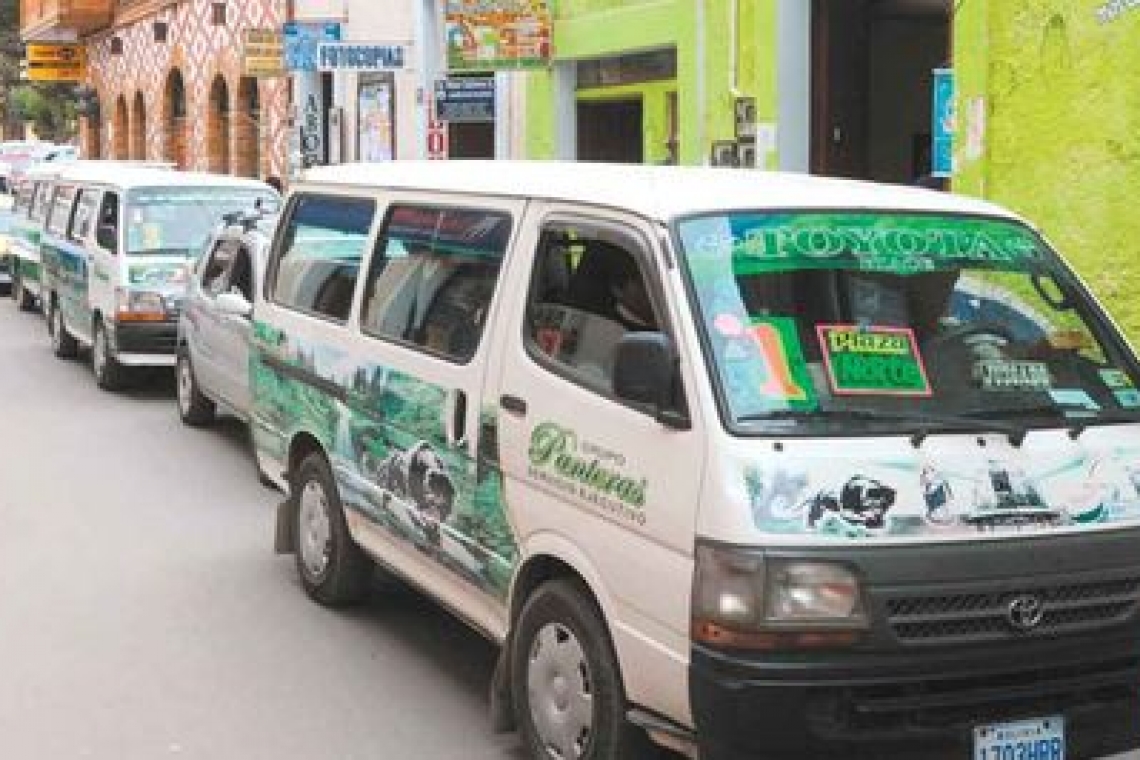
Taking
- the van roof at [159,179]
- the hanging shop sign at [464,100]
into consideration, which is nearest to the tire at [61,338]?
the van roof at [159,179]

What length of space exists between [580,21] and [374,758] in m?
12.6

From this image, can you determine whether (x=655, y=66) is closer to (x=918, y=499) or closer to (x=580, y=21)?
(x=580, y=21)

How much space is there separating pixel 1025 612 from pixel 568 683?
1375 mm

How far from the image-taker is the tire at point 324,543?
22.5ft

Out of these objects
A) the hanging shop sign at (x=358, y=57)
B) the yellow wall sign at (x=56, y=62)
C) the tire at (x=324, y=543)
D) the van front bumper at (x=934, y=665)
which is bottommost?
the tire at (x=324, y=543)

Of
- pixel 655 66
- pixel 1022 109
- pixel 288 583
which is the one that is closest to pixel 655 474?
pixel 288 583

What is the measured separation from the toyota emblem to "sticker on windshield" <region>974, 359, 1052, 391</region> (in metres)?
0.68

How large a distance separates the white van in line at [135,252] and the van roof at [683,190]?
7980 millimetres

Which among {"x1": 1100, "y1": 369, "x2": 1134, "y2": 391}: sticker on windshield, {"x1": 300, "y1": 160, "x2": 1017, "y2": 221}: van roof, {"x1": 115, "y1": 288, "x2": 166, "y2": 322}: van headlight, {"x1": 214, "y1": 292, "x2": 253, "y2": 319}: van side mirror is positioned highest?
{"x1": 300, "y1": 160, "x2": 1017, "y2": 221}: van roof

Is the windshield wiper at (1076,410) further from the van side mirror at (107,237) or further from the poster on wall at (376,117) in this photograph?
the poster on wall at (376,117)

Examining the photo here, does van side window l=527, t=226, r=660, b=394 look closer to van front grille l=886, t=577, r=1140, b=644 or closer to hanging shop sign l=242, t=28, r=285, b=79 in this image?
van front grille l=886, t=577, r=1140, b=644

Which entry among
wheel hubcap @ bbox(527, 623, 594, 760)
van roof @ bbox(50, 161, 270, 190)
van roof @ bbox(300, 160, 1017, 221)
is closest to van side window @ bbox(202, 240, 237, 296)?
van roof @ bbox(50, 161, 270, 190)

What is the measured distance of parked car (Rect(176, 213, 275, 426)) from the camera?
10.6m

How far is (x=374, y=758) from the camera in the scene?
17.2 feet
